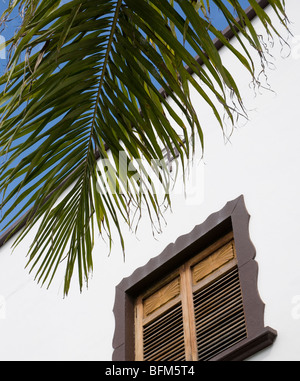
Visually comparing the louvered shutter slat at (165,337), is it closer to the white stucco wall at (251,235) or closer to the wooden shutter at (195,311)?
the wooden shutter at (195,311)

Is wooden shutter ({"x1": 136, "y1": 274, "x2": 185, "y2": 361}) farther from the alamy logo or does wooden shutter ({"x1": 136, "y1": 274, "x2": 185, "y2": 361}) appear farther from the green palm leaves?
the alamy logo

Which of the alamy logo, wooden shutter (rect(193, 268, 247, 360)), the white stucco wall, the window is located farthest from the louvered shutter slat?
the alamy logo

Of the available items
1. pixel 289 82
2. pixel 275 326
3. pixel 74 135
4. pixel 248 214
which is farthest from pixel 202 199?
pixel 74 135

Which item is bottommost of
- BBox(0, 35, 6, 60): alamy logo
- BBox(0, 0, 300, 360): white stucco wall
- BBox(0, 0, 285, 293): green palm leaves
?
BBox(0, 0, 285, 293): green palm leaves

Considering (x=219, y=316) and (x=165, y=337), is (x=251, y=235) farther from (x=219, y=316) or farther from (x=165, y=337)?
(x=165, y=337)

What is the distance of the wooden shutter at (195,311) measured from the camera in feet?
15.4

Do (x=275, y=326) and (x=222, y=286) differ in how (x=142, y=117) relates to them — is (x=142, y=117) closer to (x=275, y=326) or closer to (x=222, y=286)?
(x=275, y=326)

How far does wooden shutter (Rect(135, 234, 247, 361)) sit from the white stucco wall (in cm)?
30

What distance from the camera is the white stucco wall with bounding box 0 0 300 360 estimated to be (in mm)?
4477

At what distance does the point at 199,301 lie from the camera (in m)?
5.10

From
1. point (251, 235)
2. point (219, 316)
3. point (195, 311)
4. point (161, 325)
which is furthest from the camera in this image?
point (161, 325)

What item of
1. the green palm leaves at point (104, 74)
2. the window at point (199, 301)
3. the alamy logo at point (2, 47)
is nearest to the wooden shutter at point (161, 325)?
the window at point (199, 301)

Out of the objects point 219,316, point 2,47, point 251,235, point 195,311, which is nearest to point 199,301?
point 195,311

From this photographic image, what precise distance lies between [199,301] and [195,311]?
84 millimetres
